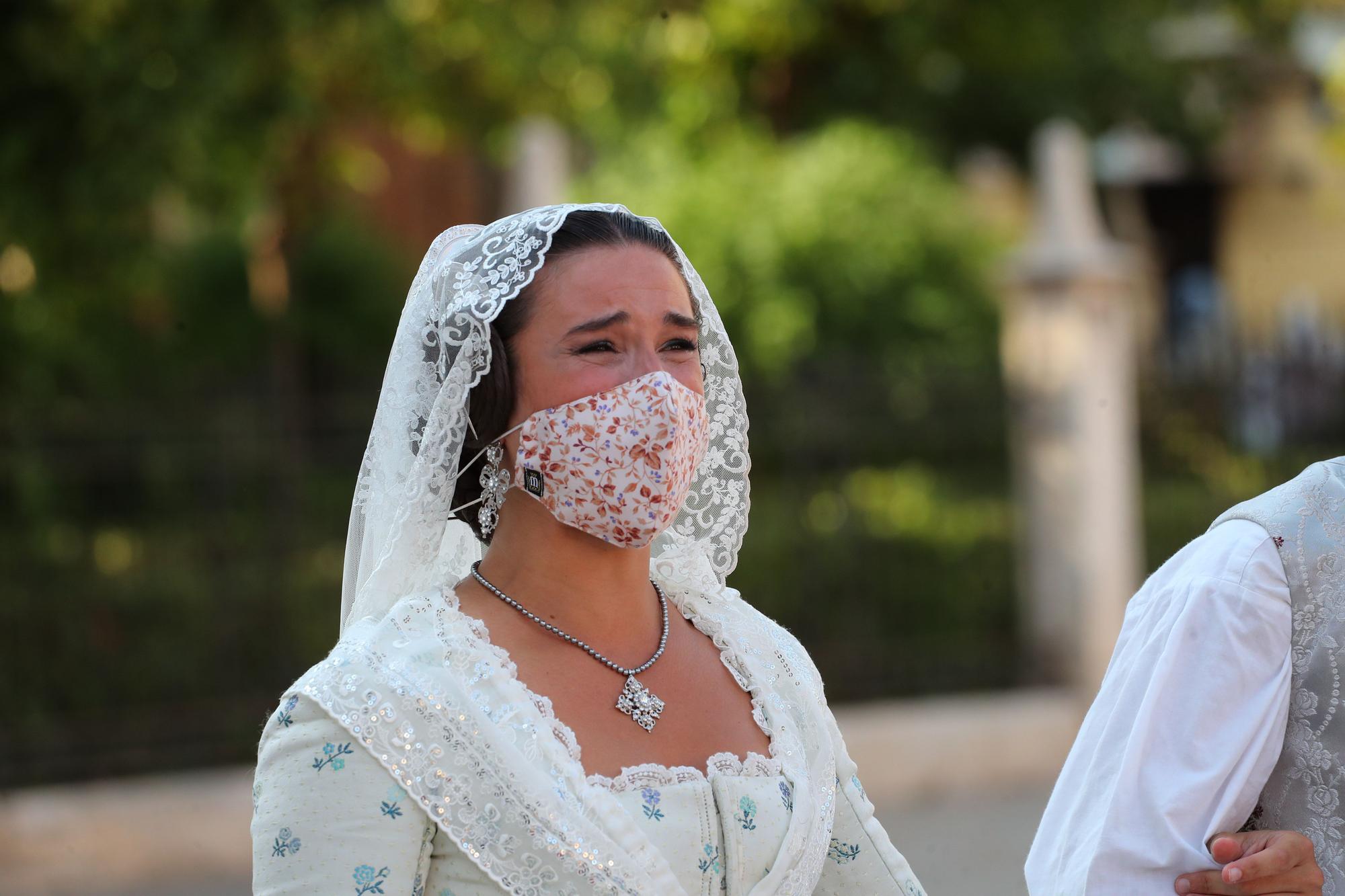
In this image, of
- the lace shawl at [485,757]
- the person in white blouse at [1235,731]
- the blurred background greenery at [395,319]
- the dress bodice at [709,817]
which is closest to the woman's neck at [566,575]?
the lace shawl at [485,757]

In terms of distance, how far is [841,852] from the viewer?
2445mm

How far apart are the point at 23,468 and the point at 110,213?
119 cm

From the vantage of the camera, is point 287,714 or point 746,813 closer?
point 287,714

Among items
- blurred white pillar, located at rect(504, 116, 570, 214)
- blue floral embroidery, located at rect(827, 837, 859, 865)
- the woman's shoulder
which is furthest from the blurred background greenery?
blue floral embroidery, located at rect(827, 837, 859, 865)

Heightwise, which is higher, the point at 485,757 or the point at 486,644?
the point at 486,644

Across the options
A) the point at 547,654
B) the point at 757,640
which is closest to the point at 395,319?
the point at 757,640

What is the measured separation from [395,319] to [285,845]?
12107 millimetres

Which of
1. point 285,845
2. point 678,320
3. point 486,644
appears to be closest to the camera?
point 285,845

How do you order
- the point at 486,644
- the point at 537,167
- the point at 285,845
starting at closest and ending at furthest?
the point at 285,845
the point at 486,644
the point at 537,167

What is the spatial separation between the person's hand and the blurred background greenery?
19.0ft

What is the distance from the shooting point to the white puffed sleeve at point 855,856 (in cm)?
244

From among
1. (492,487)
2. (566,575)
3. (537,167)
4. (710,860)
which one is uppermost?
(537,167)

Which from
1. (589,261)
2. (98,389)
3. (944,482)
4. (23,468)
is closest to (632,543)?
(589,261)

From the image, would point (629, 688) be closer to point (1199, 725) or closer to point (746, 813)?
point (746, 813)
